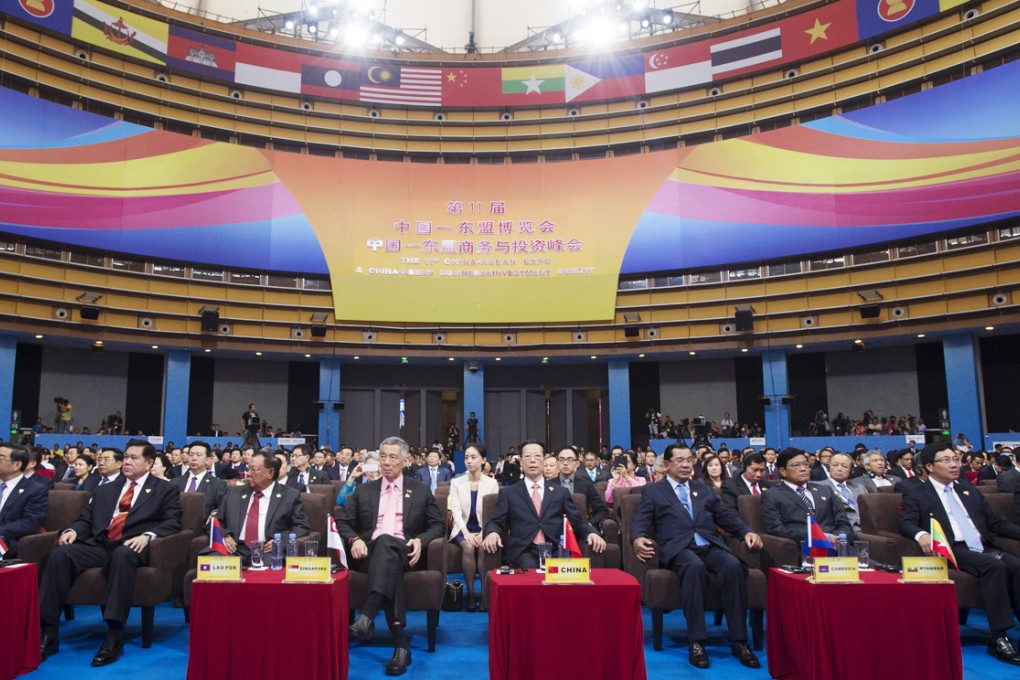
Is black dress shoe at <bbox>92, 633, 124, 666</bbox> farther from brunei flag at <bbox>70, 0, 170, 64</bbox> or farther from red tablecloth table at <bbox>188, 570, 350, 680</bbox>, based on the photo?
brunei flag at <bbox>70, 0, 170, 64</bbox>

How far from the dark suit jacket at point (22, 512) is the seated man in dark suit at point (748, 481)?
4802 mm

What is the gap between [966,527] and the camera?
14.9ft

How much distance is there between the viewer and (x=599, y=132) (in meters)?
18.7

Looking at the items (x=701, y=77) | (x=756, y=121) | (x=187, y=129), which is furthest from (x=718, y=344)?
(x=187, y=129)

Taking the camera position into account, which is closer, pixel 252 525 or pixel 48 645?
pixel 48 645

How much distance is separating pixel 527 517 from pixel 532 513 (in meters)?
0.04

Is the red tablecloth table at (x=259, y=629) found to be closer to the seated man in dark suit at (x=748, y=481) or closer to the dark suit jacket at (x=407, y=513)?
the dark suit jacket at (x=407, y=513)

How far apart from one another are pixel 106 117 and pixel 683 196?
13671 millimetres

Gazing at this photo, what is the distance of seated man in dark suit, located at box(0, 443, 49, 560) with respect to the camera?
14.7 ft

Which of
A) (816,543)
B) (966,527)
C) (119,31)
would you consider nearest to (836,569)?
(816,543)

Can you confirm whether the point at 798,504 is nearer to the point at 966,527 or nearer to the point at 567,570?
the point at 966,527

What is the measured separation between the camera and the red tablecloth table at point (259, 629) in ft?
9.86

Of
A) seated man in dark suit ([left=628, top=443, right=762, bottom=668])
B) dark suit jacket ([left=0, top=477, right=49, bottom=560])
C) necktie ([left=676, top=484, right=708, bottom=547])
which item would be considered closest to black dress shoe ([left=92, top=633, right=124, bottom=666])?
dark suit jacket ([left=0, top=477, right=49, bottom=560])

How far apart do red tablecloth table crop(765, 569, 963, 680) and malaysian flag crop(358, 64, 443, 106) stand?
17960 millimetres
